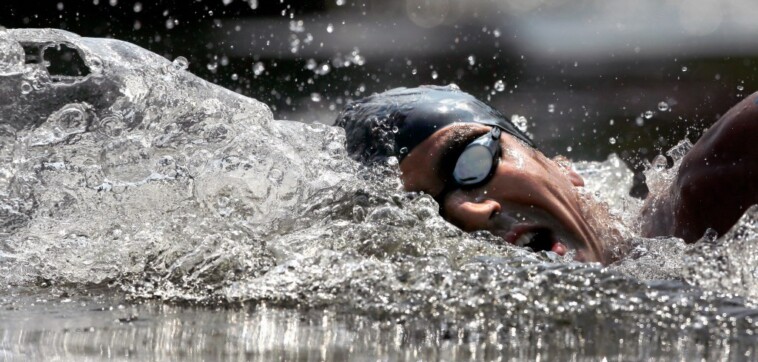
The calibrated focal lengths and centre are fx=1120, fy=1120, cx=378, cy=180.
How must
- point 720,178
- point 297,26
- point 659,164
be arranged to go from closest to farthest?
point 720,178 < point 659,164 < point 297,26

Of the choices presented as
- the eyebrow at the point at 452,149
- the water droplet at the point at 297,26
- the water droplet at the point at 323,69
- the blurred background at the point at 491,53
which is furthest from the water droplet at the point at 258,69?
the eyebrow at the point at 452,149

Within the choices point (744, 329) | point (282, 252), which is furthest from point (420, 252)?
point (744, 329)

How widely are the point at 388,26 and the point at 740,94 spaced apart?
3.17 m

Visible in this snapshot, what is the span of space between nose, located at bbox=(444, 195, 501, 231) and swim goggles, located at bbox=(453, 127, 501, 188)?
1.9 inches

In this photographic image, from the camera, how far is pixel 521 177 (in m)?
3.03

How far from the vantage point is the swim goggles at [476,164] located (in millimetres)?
2984

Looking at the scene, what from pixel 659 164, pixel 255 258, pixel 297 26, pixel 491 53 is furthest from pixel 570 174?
pixel 297 26

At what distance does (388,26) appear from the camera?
9375 mm

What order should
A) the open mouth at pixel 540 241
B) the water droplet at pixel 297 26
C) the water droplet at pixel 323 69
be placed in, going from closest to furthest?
1. the open mouth at pixel 540 241
2. the water droplet at pixel 323 69
3. the water droplet at pixel 297 26

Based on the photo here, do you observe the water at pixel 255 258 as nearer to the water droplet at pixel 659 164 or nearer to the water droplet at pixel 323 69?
the water droplet at pixel 659 164

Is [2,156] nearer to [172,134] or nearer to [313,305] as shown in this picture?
[172,134]

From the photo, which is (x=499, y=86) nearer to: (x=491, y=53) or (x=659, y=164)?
(x=491, y=53)

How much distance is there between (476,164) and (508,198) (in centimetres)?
13

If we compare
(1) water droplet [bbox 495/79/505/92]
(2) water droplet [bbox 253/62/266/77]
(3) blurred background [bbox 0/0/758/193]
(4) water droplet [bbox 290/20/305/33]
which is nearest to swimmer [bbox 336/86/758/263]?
(3) blurred background [bbox 0/0/758/193]
